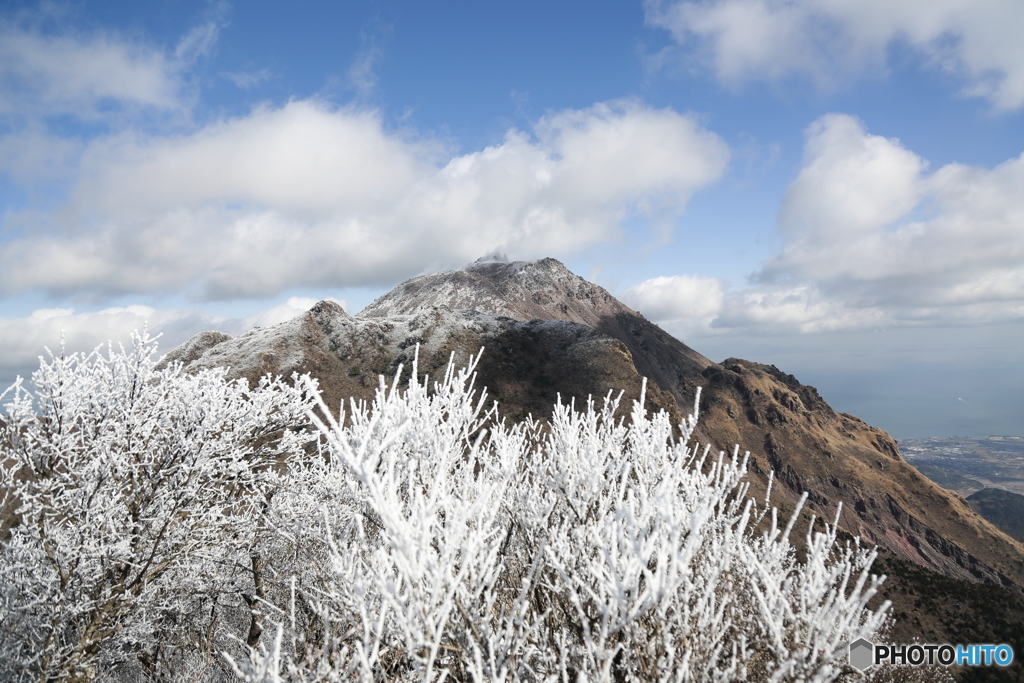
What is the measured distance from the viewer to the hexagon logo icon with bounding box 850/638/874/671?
5145 mm

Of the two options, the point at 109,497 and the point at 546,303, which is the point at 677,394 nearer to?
the point at 546,303

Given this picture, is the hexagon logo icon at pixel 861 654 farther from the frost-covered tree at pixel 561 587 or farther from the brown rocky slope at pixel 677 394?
the brown rocky slope at pixel 677 394

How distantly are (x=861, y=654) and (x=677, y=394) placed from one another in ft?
269

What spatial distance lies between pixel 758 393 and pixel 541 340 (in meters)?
42.9

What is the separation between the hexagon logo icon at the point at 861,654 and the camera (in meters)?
5.14

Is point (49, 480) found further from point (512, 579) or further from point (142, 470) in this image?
point (512, 579)

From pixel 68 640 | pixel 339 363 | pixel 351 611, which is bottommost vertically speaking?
pixel 68 640

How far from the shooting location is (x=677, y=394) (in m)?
82.7

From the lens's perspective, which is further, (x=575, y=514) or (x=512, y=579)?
(x=512, y=579)

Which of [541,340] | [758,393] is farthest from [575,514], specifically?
[758,393]

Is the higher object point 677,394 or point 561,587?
point 561,587

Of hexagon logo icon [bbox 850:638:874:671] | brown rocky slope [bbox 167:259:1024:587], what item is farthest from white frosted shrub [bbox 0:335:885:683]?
brown rocky slope [bbox 167:259:1024:587]

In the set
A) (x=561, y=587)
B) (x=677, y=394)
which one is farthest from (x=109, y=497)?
(x=677, y=394)

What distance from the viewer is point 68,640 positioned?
8523mm
